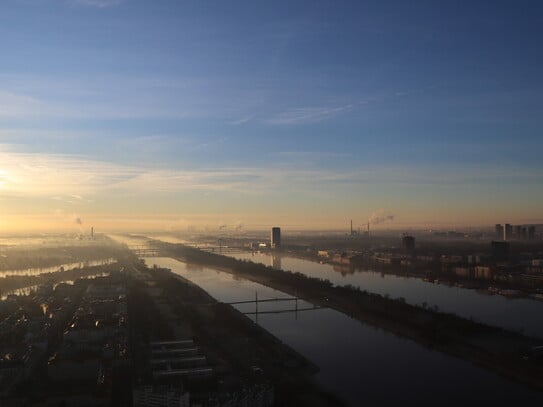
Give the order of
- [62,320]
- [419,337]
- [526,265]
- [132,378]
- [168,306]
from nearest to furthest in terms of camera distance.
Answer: [132,378] → [419,337] → [62,320] → [168,306] → [526,265]

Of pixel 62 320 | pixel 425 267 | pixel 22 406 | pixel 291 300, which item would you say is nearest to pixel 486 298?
pixel 291 300

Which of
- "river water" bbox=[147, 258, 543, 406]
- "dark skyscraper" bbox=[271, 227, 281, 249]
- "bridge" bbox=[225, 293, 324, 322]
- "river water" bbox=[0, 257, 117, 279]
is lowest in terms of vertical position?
"river water" bbox=[147, 258, 543, 406]

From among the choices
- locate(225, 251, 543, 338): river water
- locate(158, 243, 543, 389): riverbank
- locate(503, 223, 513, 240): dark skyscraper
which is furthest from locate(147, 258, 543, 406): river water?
locate(503, 223, 513, 240): dark skyscraper

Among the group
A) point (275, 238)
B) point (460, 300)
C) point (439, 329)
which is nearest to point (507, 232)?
point (275, 238)

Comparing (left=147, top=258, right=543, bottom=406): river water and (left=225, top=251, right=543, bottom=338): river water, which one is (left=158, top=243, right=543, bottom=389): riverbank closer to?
(left=147, top=258, right=543, bottom=406): river water

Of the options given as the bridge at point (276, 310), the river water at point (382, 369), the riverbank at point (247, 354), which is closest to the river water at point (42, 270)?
the bridge at point (276, 310)

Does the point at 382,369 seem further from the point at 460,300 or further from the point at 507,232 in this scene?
the point at 507,232

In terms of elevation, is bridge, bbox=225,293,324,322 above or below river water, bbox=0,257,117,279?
below

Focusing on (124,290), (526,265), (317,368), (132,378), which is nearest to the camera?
(132,378)

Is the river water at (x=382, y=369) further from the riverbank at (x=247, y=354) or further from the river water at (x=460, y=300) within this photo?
the river water at (x=460, y=300)

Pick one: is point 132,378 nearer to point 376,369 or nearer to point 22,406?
point 22,406
